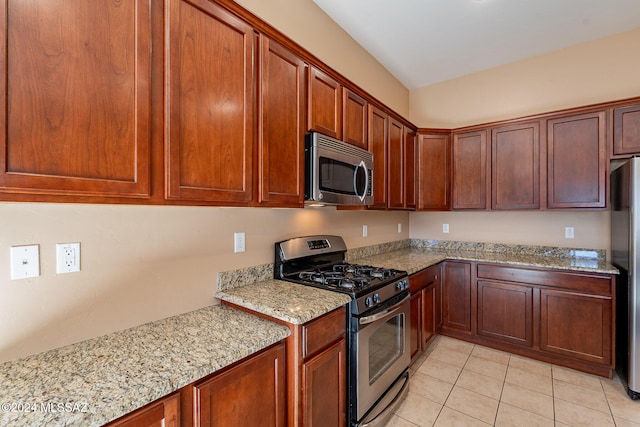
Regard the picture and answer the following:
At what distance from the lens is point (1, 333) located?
3.34 ft

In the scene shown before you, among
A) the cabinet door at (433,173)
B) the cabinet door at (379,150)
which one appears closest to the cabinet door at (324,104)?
the cabinet door at (379,150)

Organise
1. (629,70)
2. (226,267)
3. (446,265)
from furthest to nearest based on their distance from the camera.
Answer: (446,265), (629,70), (226,267)

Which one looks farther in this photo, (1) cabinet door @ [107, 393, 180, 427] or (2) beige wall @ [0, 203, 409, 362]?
(2) beige wall @ [0, 203, 409, 362]

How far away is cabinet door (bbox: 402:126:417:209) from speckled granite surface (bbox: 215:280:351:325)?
173 cm

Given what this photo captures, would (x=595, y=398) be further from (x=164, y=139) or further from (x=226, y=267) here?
(x=164, y=139)

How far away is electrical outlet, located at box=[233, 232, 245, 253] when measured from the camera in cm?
179

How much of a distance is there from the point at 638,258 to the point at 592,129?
1.17 metres

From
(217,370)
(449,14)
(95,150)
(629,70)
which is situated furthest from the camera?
(629,70)

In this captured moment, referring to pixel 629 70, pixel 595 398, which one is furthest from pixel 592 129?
pixel 595 398

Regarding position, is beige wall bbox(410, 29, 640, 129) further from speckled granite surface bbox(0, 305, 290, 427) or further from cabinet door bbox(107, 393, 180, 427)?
cabinet door bbox(107, 393, 180, 427)

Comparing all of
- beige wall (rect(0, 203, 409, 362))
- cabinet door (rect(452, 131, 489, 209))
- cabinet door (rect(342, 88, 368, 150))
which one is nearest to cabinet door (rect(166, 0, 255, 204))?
beige wall (rect(0, 203, 409, 362))

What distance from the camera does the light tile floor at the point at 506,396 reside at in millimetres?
1946

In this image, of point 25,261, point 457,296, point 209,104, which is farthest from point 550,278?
point 25,261

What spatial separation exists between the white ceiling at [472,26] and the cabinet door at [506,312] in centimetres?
237
